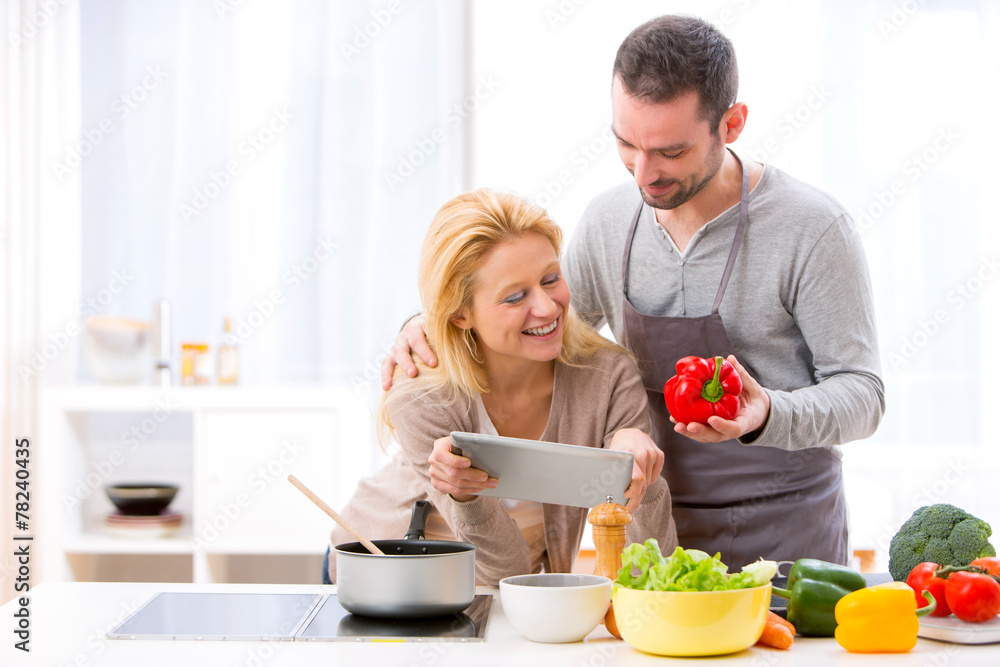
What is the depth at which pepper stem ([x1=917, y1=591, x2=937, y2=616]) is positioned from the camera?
119 centimetres

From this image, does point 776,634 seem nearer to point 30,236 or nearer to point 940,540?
point 940,540

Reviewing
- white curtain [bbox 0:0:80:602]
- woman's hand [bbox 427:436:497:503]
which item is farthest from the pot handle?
white curtain [bbox 0:0:80:602]

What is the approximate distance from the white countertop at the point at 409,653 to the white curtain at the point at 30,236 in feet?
7.01

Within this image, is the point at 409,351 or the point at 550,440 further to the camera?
the point at 409,351

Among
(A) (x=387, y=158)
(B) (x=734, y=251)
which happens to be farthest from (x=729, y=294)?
(A) (x=387, y=158)

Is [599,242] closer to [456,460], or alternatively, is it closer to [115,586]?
[456,460]

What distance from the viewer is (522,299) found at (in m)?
1.71

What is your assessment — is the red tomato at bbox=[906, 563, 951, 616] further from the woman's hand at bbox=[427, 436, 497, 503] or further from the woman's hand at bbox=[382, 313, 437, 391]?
the woman's hand at bbox=[382, 313, 437, 391]

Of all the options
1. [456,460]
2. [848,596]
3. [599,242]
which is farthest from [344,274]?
[848,596]

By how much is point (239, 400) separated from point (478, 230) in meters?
1.61

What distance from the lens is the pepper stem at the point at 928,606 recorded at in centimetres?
119

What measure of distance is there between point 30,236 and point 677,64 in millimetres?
2616

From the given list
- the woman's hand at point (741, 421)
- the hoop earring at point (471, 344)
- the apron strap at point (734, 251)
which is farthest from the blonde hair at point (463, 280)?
the woman's hand at point (741, 421)

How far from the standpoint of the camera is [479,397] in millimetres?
1789
